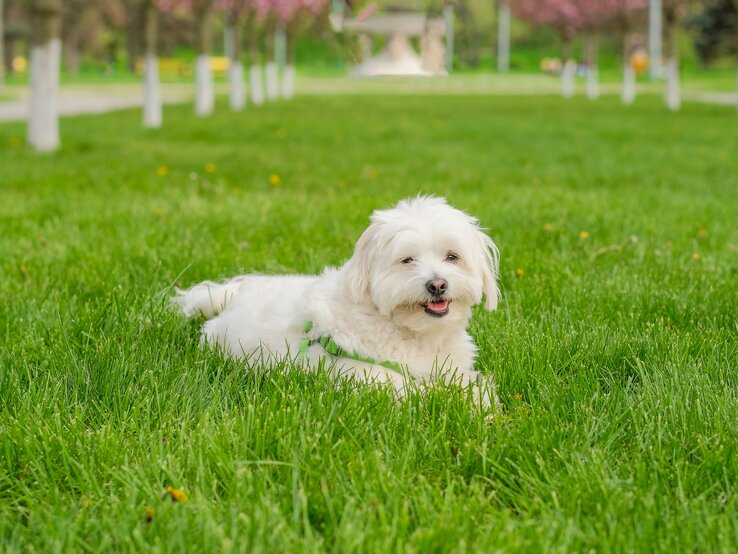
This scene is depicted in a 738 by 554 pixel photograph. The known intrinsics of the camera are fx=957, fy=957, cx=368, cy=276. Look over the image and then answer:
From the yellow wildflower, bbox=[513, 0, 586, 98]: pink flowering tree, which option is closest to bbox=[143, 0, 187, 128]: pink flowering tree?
the yellow wildflower

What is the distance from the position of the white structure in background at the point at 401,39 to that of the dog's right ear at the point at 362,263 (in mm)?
1018

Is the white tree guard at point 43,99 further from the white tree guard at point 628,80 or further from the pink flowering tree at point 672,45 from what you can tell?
the white tree guard at point 628,80

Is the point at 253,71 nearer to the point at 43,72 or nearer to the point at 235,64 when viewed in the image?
the point at 235,64

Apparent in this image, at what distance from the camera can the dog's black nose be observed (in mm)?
3391

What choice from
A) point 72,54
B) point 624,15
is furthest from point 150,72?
point 72,54

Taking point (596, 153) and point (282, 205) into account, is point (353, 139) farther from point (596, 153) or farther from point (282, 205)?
point (282, 205)

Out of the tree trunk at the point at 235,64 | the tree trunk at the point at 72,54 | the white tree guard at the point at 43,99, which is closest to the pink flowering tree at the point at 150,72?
the white tree guard at the point at 43,99

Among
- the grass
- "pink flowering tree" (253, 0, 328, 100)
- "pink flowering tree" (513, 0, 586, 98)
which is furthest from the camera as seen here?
"pink flowering tree" (513, 0, 586, 98)

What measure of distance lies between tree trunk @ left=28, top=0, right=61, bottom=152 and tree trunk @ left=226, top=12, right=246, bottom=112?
12.9m

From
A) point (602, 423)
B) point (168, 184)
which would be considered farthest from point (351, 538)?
point (168, 184)

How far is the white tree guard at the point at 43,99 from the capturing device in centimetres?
1317

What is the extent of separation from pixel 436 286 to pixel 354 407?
60cm

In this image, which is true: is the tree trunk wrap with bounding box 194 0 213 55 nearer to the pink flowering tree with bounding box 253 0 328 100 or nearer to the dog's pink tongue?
the pink flowering tree with bounding box 253 0 328 100

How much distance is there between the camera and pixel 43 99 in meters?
13.3
